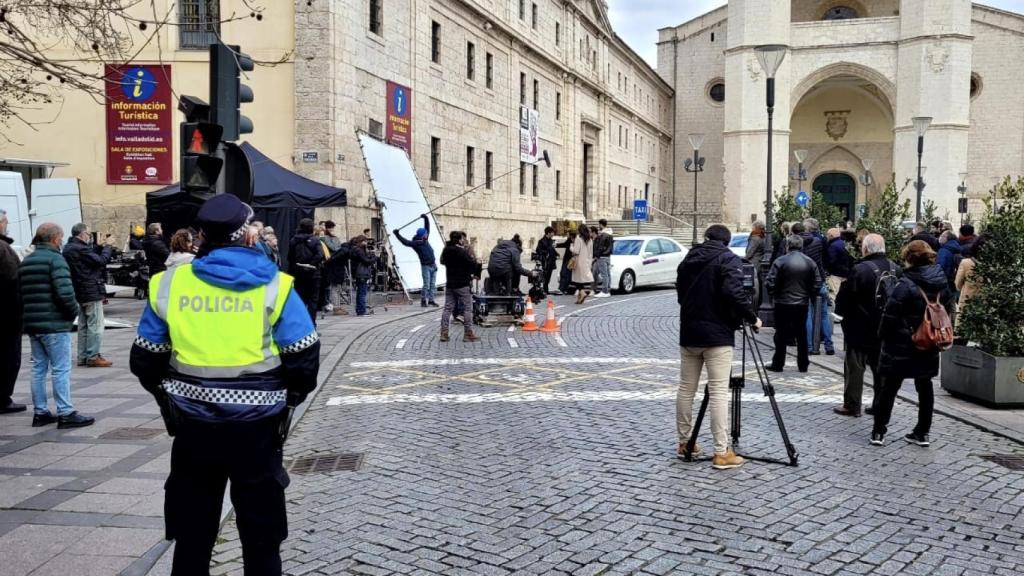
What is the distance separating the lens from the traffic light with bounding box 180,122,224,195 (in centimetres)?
660

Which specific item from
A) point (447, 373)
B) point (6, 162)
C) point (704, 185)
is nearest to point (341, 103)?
point (6, 162)

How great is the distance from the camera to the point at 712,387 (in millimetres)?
6379

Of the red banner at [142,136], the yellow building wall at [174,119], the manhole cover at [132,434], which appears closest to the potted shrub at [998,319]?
the manhole cover at [132,434]

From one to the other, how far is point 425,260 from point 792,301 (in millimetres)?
10087

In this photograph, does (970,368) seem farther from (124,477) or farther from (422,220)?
(422,220)

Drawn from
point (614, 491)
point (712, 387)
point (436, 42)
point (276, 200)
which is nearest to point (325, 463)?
point (614, 491)

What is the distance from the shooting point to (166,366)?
140 inches

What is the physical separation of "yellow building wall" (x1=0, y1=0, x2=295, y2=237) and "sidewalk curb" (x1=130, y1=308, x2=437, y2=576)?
7606mm

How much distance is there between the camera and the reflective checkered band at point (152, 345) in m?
3.51

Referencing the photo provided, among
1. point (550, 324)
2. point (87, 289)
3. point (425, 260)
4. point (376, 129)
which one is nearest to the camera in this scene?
point (87, 289)

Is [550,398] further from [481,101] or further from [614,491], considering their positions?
[481,101]

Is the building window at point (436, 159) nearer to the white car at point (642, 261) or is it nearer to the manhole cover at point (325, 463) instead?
the white car at point (642, 261)

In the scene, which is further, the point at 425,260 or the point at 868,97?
the point at 868,97

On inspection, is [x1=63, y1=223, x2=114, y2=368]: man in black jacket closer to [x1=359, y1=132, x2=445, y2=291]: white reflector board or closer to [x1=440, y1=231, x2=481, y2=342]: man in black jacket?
[x1=440, y1=231, x2=481, y2=342]: man in black jacket
